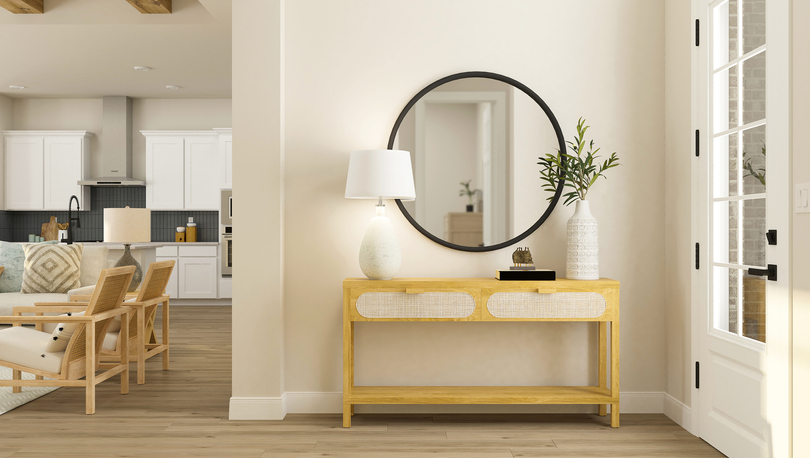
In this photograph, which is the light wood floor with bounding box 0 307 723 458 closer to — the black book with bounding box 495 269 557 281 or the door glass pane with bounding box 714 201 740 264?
the black book with bounding box 495 269 557 281

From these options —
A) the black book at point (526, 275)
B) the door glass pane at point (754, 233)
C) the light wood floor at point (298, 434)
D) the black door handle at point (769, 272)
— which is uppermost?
the door glass pane at point (754, 233)

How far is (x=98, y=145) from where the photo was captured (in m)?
7.91

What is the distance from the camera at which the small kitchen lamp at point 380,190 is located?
2.81 m

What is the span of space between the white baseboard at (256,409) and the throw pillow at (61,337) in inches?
40.9

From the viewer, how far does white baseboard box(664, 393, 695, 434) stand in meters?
2.86

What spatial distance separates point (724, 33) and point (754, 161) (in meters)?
0.69

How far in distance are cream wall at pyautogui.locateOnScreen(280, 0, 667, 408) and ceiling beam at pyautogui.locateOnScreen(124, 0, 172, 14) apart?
81.1 inches

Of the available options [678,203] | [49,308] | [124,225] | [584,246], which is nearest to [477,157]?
[584,246]

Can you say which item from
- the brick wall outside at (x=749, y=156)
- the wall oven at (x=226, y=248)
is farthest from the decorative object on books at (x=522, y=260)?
the wall oven at (x=226, y=248)

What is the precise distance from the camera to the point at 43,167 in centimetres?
764

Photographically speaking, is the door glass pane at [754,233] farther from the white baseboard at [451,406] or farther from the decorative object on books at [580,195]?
the white baseboard at [451,406]

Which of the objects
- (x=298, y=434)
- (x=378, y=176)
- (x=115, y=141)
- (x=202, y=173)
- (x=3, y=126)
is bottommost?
(x=298, y=434)

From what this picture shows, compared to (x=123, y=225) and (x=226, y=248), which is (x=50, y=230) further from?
(x=123, y=225)

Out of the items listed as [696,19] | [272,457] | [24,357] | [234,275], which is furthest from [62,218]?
[696,19]
